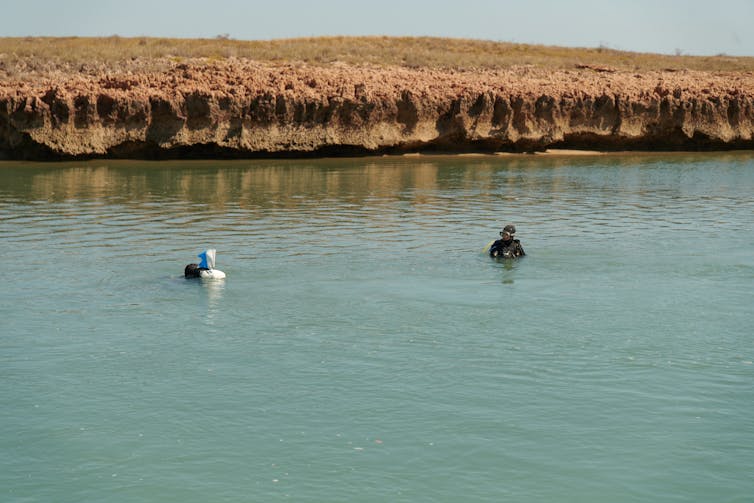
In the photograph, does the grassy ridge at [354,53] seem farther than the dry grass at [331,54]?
Yes

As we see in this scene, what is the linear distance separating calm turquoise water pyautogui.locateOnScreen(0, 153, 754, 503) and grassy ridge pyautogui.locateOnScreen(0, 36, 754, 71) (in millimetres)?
34232

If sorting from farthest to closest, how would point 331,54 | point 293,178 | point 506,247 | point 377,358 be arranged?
1. point 331,54
2. point 293,178
3. point 506,247
4. point 377,358

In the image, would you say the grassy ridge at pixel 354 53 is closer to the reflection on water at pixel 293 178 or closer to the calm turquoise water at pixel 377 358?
the reflection on water at pixel 293 178

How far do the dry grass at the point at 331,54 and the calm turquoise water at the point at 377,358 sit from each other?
31.5 meters

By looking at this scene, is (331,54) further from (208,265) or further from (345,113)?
(208,265)

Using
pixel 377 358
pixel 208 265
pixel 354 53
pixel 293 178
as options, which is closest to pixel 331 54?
pixel 354 53

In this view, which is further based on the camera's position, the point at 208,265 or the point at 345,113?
the point at 345,113

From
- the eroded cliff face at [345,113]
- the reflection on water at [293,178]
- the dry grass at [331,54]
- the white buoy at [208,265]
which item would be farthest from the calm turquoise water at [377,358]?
the dry grass at [331,54]

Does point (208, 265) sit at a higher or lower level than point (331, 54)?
lower

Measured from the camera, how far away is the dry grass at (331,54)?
5541 centimetres

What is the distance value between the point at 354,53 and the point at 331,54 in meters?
3.05

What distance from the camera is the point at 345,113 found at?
41.9m

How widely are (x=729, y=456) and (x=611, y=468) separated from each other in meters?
1.20

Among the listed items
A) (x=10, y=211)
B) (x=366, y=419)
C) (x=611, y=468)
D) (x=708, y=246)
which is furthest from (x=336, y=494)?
(x=10, y=211)
